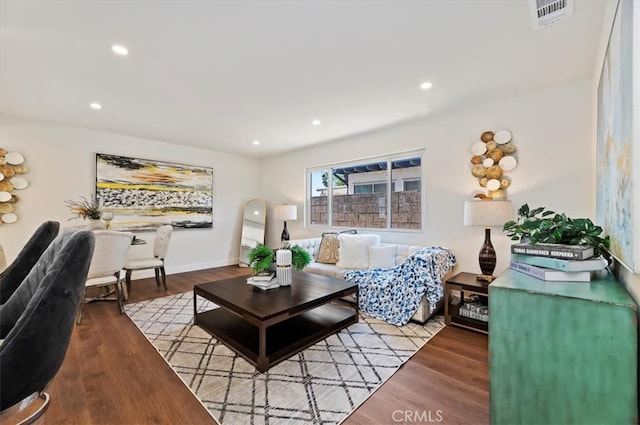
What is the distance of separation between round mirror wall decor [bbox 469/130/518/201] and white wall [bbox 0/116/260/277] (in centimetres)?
456

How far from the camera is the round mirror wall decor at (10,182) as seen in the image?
3.41 m

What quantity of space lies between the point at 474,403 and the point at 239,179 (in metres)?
5.35

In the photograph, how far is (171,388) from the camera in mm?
1777

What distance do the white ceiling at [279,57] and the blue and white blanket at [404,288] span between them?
1.78m

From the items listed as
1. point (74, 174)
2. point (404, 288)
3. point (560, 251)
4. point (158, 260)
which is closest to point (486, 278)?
point (404, 288)

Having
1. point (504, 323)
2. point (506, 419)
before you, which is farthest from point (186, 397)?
point (504, 323)

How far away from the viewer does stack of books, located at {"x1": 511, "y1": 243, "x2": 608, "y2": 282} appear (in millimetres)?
1098

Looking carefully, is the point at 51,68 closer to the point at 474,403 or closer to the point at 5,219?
the point at 5,219

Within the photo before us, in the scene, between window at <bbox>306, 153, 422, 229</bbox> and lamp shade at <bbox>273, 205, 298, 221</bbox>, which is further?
lamp shade at <bbox>273, 205, 298, 221</bbox>

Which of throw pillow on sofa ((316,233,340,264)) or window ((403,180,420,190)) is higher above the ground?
window ((403,180,420,190))

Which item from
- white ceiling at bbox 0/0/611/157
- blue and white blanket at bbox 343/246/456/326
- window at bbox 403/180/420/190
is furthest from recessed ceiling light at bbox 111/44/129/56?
window at bbox 403/180/420/190

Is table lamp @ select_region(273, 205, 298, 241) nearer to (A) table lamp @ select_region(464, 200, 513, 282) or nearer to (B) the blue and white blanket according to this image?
(B) the blue and white blanket

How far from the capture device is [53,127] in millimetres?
3787

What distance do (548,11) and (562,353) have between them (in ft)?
6.50
